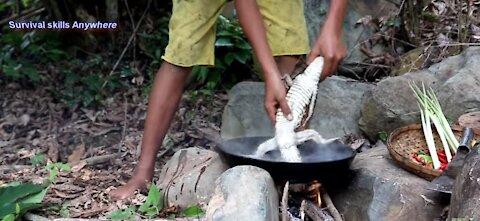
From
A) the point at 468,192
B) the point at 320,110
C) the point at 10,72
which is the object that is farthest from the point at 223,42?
the point at 468,192

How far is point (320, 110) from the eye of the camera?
14.9 ft

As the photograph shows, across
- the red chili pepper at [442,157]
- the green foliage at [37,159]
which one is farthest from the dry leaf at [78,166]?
the red chili pepper at [442,157]

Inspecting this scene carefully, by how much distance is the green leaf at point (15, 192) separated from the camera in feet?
9.66

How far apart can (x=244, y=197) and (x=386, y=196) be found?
622mm

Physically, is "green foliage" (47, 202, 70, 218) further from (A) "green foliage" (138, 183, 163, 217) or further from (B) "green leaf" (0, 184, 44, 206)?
(A) "green foliage" (138, 183, 163, 217)

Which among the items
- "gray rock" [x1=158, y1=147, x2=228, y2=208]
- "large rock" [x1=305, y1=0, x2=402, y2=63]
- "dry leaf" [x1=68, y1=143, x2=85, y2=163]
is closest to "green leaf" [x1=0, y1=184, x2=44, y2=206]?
"gray rock" [x1=158, y1=147, x2=228, y2=208]

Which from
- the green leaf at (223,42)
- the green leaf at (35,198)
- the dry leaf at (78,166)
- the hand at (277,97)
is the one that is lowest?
the dry leaf at (78,166)

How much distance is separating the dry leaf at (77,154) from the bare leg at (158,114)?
118 centimetres

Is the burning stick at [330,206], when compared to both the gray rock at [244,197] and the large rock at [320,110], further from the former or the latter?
the large rock at [320,110]

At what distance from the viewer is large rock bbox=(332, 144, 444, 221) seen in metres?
2.91

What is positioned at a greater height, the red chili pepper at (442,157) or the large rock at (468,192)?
the large rock at (468,192)

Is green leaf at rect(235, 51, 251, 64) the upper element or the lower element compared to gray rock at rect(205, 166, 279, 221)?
upper

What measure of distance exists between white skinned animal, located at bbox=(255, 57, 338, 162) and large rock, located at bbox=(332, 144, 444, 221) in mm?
302

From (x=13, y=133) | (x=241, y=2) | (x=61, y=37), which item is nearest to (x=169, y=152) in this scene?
(x=13, y=133)
